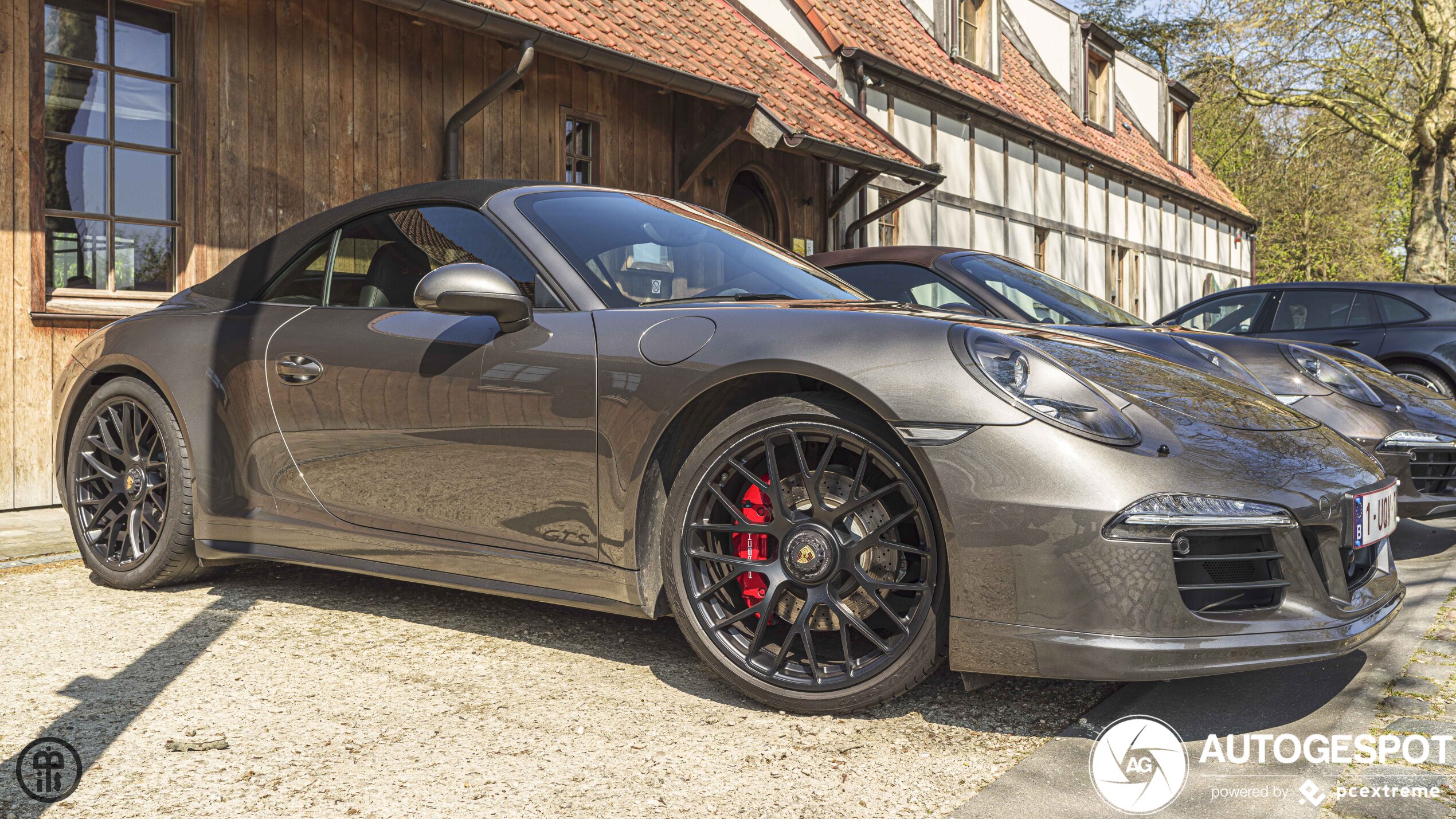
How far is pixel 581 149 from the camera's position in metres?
9.63

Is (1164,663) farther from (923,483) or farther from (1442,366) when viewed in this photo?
(1442,366)

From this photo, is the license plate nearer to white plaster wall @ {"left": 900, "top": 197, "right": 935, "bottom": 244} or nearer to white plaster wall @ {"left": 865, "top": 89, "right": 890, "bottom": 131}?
white plaster wall @ {"left": 865, "top": 89, "right": 890, "bottom": 131}

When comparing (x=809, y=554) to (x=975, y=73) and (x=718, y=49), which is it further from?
(x=975, y=73)

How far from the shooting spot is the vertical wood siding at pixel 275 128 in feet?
19.8

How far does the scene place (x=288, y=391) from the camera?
360cm

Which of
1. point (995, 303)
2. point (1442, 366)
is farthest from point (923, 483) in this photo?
point (1442, 366)

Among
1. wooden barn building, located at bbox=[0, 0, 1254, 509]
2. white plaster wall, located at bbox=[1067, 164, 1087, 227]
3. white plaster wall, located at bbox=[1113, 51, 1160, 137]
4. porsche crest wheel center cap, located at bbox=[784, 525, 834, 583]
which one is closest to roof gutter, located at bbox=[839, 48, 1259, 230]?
wooden barn building, located at bbox=[0, 0, 1254, 509]

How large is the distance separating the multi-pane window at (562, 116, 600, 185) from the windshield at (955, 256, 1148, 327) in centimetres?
440

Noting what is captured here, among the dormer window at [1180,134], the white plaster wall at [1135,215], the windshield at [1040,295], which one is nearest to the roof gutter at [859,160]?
the windshield at [1040,295]

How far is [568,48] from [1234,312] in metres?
5.86

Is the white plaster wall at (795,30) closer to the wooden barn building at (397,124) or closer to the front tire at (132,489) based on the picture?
the wooden barn building at (397,124)

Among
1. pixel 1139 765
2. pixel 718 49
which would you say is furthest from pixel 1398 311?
pixel 1139 765

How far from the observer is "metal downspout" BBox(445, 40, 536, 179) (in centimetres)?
792

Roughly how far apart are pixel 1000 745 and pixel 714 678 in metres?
0.81
